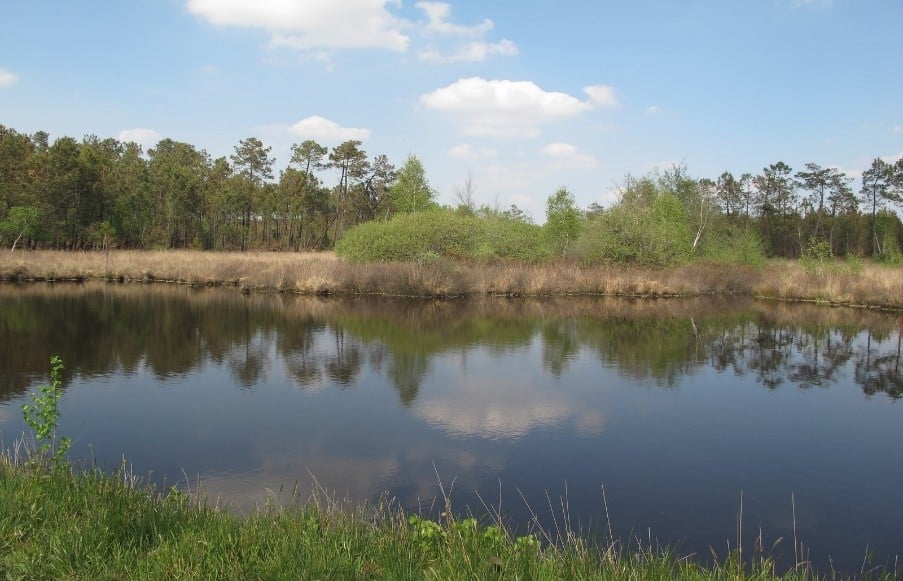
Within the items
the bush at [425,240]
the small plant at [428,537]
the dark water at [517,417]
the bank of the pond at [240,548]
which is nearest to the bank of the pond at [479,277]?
the bush at [425,240]

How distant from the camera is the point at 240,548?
432cm

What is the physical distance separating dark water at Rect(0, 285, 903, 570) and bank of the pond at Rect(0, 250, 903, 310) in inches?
337

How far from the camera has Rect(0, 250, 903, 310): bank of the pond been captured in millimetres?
29672

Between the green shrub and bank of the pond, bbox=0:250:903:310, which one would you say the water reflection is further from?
the green shrub

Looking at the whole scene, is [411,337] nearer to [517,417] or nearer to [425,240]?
[517,417]

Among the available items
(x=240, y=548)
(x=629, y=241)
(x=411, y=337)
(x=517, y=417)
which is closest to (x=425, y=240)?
(x=629, y=241)

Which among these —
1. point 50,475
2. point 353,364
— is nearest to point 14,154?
point 353,364

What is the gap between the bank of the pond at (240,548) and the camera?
3961mm

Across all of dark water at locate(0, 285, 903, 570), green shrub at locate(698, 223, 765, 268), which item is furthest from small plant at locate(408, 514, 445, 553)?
green shrub at locate(698, 223, 765, 268)

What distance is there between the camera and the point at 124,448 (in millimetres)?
8594

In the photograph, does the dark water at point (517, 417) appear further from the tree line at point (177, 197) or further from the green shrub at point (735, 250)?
the tree line at point (177, 197)

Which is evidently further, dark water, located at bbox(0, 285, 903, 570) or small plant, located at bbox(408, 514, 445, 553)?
dark water, located at bbox(0, 285, 903, 570)

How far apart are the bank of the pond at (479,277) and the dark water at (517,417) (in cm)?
857

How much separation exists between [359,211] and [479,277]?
3715cm
